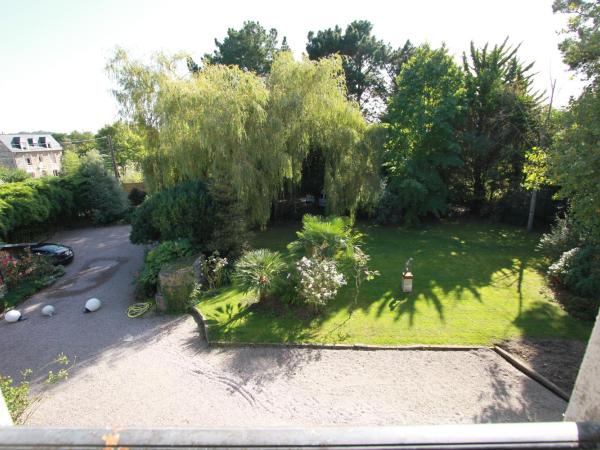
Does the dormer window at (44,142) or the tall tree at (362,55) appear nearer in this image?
the tall tree at (362,55)

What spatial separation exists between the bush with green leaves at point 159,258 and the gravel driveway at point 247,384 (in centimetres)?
200

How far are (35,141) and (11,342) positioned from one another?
47448 mm

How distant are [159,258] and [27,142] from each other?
45.8 m

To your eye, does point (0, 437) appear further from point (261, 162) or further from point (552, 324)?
point (261, 162)

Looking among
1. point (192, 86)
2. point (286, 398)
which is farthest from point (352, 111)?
point (286, 398)

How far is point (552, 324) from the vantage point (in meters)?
8.34

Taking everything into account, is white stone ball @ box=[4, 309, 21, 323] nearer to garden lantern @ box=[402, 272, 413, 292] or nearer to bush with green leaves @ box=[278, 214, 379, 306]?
bush with green leaves @ box=[278, 214, 379, 306]

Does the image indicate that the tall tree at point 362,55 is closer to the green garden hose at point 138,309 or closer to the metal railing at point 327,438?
the green garden hose at point 138,309

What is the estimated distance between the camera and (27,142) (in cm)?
4325

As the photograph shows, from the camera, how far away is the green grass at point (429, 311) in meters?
8.09

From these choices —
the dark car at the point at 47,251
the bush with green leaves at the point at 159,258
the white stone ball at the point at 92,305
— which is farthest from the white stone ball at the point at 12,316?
the dark car at the point at 47,251

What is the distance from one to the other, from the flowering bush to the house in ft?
132

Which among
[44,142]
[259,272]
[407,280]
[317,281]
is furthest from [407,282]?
[44,142]

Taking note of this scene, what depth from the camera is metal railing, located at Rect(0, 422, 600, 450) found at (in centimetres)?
113
